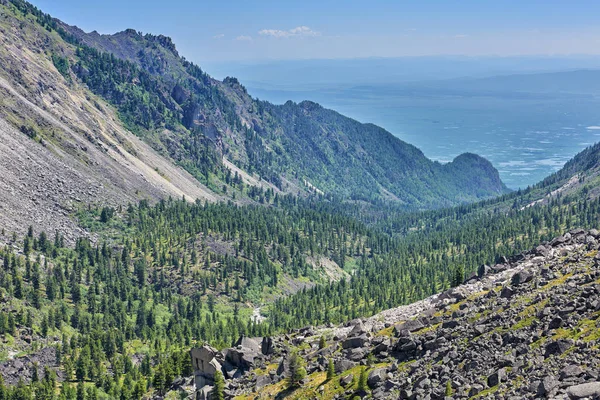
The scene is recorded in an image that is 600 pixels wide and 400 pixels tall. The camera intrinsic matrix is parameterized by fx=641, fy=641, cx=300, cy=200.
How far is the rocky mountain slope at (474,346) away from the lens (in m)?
58.9

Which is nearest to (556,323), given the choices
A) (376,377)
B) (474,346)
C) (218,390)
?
(474,346)

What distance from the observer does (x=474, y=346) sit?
69.2m

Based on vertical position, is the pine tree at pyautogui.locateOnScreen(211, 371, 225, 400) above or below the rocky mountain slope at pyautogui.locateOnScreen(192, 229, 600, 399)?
below

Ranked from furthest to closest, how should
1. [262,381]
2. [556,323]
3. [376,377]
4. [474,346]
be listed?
[262,381], [376,377], [474,346], [556,323]

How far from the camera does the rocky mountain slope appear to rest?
58938mm

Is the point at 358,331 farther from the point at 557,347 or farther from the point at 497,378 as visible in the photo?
the point at 557,347

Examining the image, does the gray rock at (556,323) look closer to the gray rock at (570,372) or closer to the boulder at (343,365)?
the gray rock at (570,372)

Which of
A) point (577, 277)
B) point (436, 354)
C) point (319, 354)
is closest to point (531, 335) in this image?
point (436, 354)

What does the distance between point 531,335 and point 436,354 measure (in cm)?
1087

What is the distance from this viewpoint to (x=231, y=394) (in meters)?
90.6

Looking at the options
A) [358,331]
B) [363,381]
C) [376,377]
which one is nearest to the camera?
[363,381]

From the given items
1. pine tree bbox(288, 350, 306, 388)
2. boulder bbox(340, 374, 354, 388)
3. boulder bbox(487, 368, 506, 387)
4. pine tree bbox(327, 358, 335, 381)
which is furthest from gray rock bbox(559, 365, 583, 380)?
pine tree bbox(288, 350, 306, 388)

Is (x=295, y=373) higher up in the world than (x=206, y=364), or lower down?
higher up

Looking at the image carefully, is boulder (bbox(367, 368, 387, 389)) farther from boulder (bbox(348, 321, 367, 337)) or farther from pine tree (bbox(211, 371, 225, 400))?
pine tree (bbox(211, 371, 225, 400))
